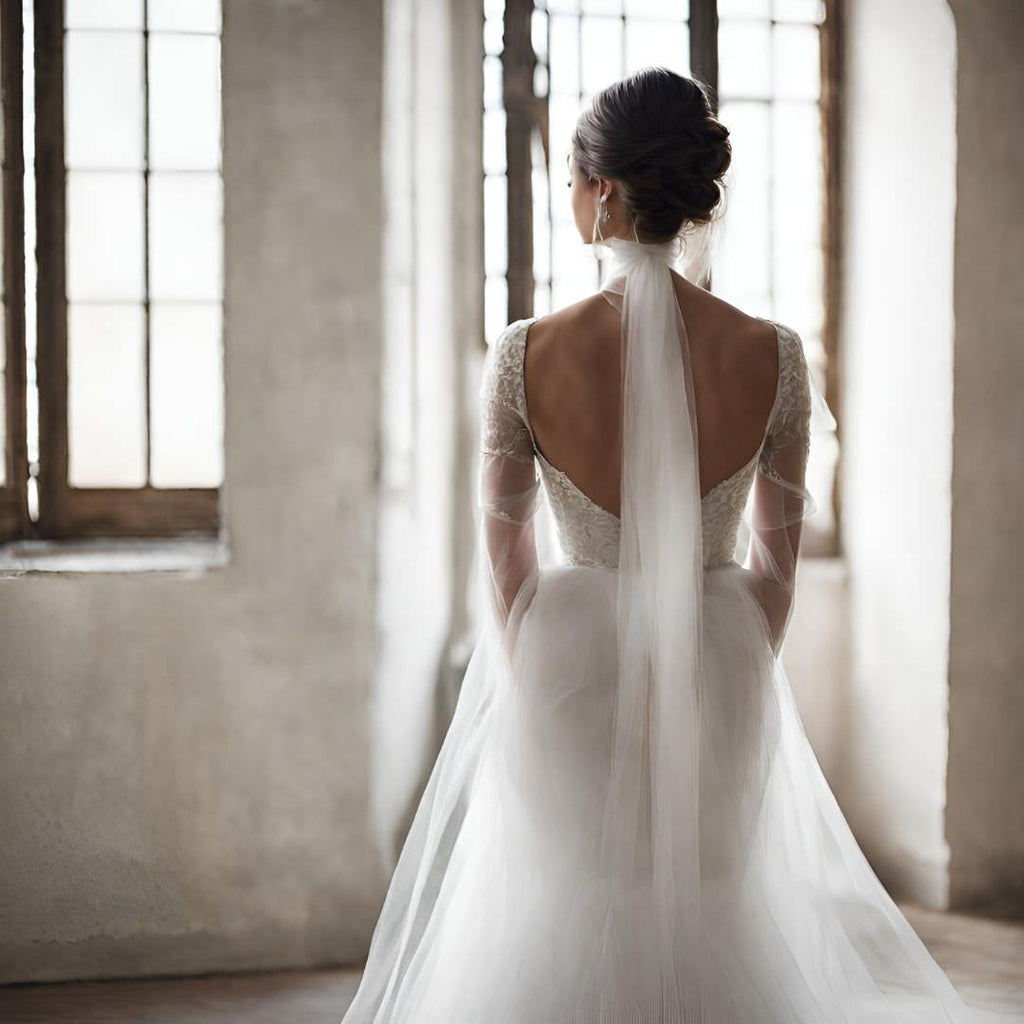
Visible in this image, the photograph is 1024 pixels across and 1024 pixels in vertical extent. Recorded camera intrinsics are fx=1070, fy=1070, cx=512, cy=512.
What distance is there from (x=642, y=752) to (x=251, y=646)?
1.33 metres

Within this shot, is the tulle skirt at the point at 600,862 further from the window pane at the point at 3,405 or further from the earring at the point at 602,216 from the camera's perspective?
the window pane at the point at 3,405

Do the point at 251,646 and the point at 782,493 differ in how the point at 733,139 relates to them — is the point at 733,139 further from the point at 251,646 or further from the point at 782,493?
the point at 251,646

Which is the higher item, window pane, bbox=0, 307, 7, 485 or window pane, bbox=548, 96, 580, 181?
window pane, bbox=548, 96, 580, 181

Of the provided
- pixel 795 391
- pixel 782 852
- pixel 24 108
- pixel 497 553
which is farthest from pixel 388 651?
pixel 24 108

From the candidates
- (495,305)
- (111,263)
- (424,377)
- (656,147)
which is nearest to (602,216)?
(656,147)

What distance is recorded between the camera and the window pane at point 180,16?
2.89 meters

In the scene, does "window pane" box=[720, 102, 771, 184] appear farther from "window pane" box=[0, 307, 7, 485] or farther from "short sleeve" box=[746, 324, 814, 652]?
"window pane" box=[0, 307, 7, 485]

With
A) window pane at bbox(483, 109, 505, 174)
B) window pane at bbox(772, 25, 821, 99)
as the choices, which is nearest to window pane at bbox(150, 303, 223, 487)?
window pane at bbox(483, 109, 505, 174)

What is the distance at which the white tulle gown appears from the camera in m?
1.48

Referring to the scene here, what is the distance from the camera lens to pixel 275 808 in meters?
2.60

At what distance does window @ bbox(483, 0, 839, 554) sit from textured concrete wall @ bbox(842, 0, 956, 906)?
0.30ft

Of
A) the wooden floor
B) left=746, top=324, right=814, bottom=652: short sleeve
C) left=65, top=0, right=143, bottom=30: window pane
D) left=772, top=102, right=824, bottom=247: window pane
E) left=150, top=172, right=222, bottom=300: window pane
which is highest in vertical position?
left=65, top=0, right=143, bottom=30: window pane

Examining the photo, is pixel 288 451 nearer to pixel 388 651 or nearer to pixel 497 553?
pixel 388 651

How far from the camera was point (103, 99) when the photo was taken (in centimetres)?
289
